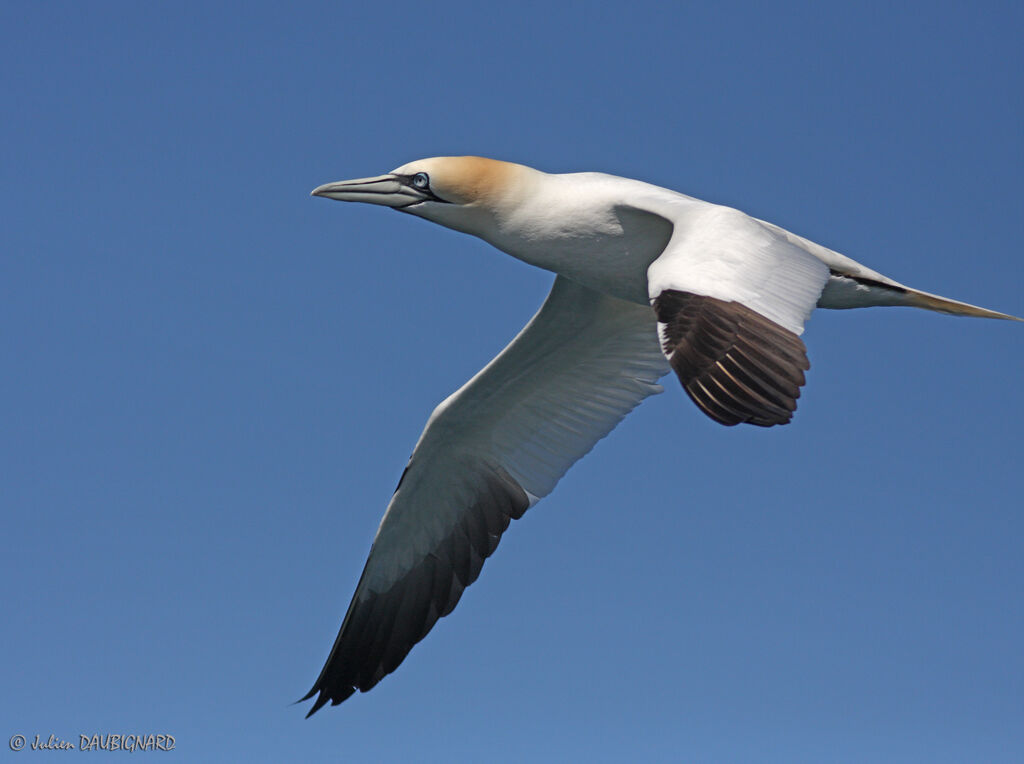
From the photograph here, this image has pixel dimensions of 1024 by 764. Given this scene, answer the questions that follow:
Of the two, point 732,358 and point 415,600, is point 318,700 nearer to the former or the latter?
point 415,600

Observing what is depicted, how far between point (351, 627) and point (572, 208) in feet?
15.3

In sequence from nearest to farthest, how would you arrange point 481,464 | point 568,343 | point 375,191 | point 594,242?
1. point 594,242
2. point 375,191
3. point 568,343
4. point 481,464

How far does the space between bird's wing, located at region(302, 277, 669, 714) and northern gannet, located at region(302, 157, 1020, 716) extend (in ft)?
0.04

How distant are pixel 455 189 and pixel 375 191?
71 cm

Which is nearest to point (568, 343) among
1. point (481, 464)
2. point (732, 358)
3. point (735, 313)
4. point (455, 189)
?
point (481, 464)

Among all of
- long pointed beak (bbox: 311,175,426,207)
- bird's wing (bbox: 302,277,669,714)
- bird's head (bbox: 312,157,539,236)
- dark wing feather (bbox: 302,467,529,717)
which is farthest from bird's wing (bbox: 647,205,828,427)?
dark wing feather (bbox: 302,467,529,717)

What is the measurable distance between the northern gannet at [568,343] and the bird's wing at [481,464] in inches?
0.5

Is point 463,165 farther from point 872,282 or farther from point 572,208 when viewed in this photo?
point 872,282

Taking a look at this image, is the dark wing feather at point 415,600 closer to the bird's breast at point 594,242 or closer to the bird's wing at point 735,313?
the bird's breast at point 594,242

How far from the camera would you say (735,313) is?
751 centimetres

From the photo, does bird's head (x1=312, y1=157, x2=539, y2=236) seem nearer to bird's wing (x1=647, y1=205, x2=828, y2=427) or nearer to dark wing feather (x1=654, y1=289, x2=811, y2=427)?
bird's wing (x1=647, y1=205, x2=828, y2=427)

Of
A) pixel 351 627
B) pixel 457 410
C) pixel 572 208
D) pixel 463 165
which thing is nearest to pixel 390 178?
pixel 463 165

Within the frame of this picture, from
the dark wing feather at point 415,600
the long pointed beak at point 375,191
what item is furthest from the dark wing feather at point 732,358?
the dark wing feather at point 415,600

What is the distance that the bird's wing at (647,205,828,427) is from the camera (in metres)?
7.04
